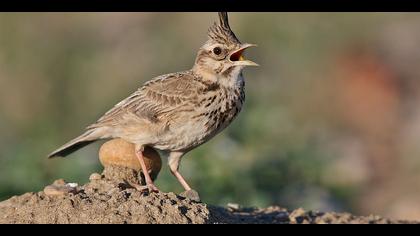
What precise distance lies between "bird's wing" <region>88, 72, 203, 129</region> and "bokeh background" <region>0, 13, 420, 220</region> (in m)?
1.23

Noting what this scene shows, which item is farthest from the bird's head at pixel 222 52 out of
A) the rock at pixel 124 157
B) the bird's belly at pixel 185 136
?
the rock at pixel 124 157

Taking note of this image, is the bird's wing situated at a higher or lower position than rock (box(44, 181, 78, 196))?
higher

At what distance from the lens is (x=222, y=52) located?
8547 millimetres

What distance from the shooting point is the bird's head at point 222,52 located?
851 centimetres

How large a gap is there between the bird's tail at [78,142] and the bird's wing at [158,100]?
91 mm

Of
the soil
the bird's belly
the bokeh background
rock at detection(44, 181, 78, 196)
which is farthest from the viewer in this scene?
the bokeh background

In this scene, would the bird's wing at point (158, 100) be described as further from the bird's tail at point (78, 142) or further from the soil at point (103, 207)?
the soil at point (103, 207)

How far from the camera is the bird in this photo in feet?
27.5

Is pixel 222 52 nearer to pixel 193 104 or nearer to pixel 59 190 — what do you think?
pixel 193 104

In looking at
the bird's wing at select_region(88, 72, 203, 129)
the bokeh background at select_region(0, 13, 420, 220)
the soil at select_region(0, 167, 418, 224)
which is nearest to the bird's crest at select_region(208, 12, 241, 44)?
the bird's wing at select_region(88, 72, 203, 129)

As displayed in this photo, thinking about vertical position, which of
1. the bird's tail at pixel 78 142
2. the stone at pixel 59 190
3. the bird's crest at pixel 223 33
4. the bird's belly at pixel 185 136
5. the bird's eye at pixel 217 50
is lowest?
the stone at pixel 59 190

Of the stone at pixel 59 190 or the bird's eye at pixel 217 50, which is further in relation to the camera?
the bird's eye at pixel 217 50

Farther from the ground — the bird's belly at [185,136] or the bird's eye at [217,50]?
the bird's eye at [217,50]

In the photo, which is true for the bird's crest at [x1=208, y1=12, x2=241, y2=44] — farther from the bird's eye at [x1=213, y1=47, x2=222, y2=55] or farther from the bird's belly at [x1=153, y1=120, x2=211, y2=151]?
the bird's belly at [x1=153, y1=120, x2=211, y2=151]
